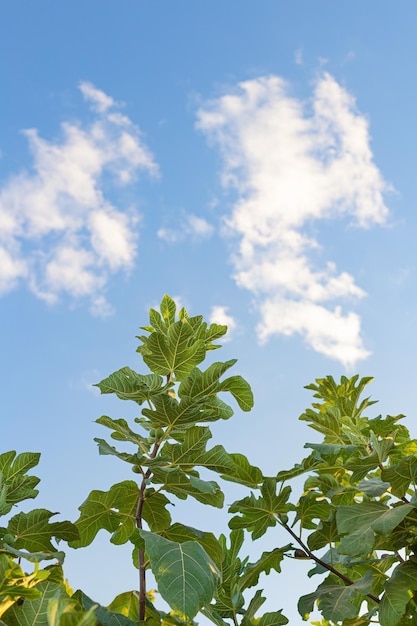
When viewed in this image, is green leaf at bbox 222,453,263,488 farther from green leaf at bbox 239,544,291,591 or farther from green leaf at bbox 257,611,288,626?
green leaf at bbox 257,611,288,626

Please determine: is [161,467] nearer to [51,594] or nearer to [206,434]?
[206,434]

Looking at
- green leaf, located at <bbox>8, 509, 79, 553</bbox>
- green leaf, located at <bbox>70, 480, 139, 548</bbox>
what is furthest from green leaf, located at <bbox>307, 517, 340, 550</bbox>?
green leaf, located at <bbox>8, 509, 79, 553</bbox>

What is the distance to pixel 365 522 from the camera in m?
2.18

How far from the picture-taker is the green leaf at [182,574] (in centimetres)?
175

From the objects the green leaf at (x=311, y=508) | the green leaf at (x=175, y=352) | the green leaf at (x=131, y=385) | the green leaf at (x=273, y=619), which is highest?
the green leaf at (x=175, y=352)

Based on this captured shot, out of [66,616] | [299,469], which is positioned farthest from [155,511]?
[66,616]

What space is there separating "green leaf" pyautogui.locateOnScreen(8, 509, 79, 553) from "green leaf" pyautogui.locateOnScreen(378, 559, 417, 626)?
109 cm

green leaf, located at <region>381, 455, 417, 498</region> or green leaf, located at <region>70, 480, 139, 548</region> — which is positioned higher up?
green leaf, located at <region>381, 455, 417, 498</region>

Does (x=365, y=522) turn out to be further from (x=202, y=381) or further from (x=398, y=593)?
(x=202, y=381)

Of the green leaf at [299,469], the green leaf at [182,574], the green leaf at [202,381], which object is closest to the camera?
the green leaf at [182,574]

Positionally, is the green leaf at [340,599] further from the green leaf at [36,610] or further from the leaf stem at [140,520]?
the green leaf at [36,610]

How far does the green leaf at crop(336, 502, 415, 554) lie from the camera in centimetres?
205

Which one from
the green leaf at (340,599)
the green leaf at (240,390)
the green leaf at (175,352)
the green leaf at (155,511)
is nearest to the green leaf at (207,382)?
the green leaf at (240,390)

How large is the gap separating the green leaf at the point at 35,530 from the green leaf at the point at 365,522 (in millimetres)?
923
